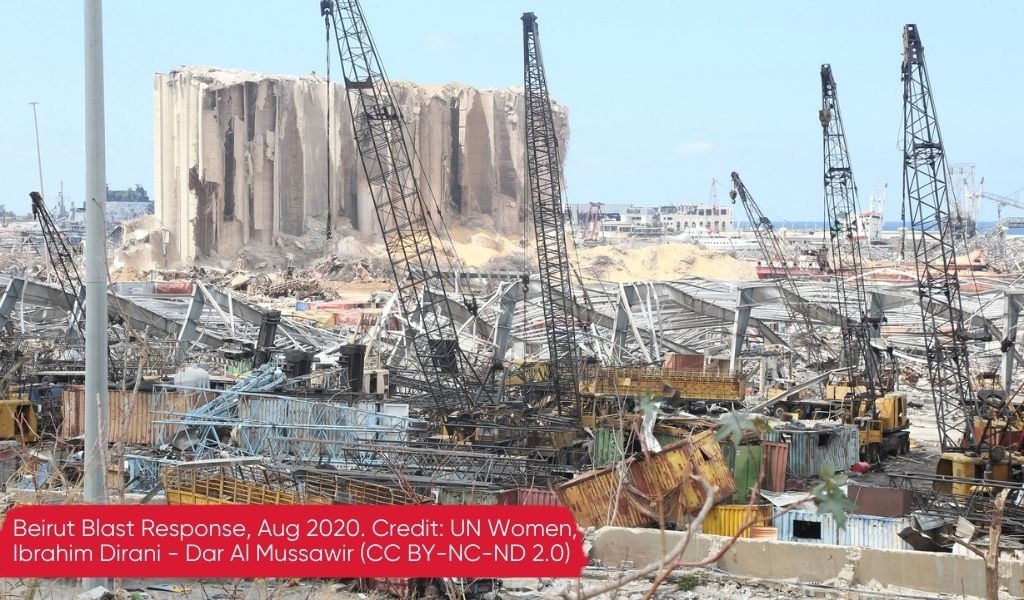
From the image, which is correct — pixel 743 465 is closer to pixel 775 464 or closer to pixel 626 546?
pixel 775 464

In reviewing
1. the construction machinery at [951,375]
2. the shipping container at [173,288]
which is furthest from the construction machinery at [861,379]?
the shipping container at [173,288]

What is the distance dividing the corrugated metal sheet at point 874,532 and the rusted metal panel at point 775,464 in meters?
4.84

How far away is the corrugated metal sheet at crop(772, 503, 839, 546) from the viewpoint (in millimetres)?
23250

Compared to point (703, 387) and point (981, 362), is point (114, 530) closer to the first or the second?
point (703, 387)

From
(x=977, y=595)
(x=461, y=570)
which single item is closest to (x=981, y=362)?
(x=977, y=595)

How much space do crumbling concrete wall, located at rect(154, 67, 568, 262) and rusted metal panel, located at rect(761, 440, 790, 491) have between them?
94695 mm

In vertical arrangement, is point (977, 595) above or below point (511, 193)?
below

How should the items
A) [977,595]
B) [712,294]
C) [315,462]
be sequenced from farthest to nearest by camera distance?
[712,294] < [315,462] < [977,595]

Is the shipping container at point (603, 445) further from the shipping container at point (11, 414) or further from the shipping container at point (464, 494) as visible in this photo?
the shipping container at point (11, 414)

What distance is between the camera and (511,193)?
154375mm

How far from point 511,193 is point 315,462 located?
433 feet
